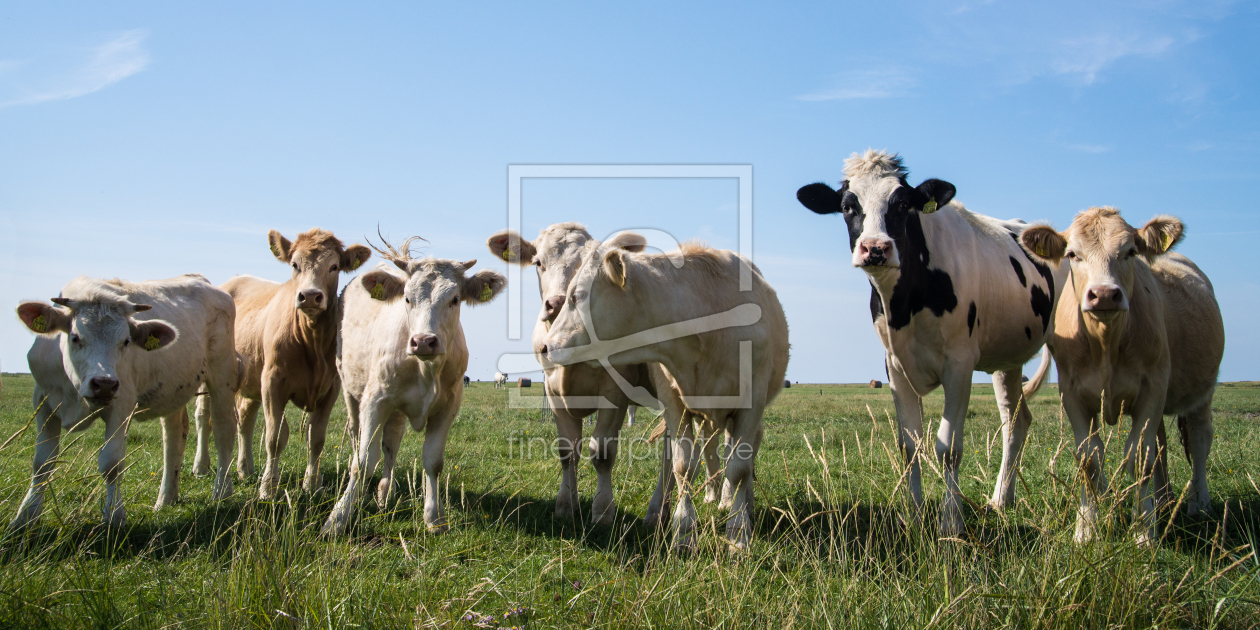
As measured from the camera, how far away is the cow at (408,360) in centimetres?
629

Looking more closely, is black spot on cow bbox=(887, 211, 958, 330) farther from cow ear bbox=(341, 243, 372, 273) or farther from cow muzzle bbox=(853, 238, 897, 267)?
cow ear bbox=(341, 243, 372, 273)

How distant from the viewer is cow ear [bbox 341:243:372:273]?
889 centimetres

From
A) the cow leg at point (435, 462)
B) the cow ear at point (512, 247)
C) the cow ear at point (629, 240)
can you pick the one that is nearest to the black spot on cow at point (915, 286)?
the cow ear at point (629, 240)

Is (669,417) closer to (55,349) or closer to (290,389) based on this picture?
(290,389)

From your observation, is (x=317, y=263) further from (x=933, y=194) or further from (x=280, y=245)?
(x=933, y=194)

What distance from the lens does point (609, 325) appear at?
5879mm

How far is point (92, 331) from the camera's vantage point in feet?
20.6

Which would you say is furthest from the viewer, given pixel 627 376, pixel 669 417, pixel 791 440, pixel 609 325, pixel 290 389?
pixel 791 440

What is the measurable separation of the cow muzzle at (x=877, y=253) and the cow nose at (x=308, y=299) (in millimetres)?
5237

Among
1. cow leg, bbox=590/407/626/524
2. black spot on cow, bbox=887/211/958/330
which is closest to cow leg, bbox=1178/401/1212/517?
black spot on cow, bbox=887/211/958/330

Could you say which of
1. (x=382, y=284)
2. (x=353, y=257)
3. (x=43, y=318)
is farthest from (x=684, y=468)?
(x=43, y=318)

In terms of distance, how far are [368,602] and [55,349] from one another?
15.8 feet

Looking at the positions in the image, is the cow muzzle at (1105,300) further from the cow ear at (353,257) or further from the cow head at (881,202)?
the cow ear at (353,257)

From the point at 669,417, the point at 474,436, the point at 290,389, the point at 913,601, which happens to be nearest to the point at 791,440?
the point at 474,436
